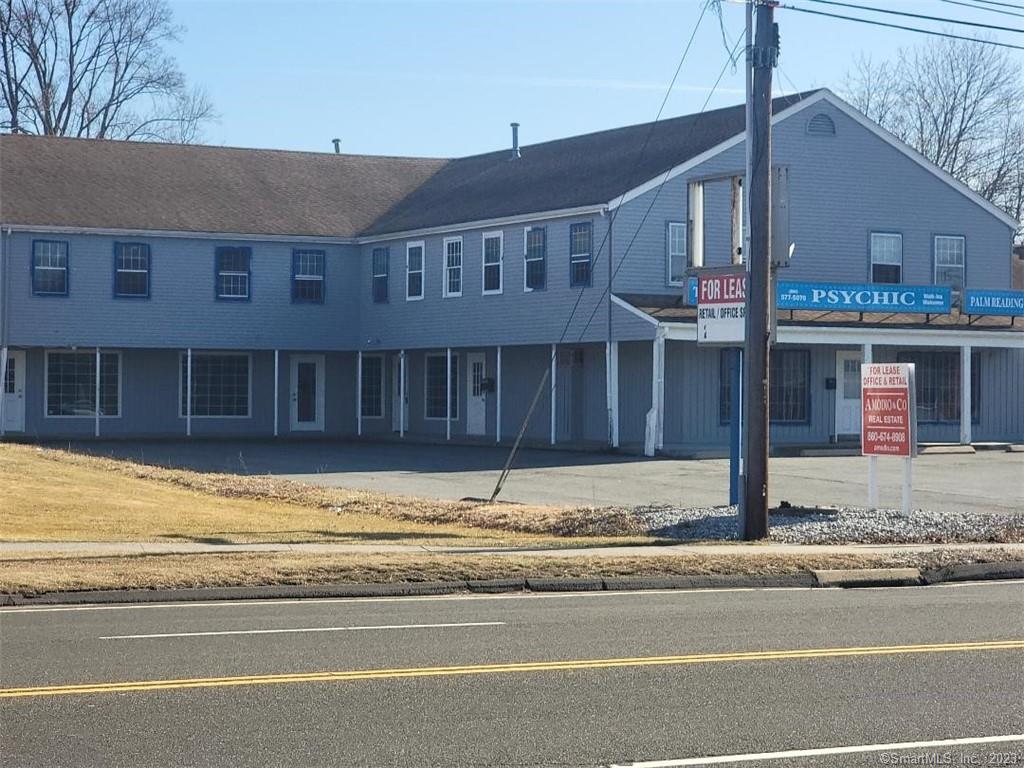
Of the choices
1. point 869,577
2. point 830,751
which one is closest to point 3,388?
point 869,577

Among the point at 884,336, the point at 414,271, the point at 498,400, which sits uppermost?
the point at 414,271

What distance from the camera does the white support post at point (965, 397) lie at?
126 ft

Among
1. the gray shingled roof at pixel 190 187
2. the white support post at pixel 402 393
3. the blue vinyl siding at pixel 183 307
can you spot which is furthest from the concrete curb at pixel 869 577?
the gray shingled roof at pixel 190 187

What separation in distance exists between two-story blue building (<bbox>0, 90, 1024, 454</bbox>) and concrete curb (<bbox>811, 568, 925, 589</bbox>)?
17573 mm

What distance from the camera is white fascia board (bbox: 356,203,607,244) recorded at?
123 ft

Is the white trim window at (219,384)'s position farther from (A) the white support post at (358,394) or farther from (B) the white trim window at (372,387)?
(B) the white trim window at (372,387)

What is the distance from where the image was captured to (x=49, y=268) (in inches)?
1665

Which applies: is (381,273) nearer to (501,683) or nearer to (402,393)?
(402,393)

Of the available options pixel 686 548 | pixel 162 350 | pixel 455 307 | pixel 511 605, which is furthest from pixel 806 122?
pixel 511 605

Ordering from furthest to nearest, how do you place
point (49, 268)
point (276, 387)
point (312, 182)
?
point (312, 182) < point (276, 387) < point (49, 268)

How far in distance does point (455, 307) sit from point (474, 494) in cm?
1617

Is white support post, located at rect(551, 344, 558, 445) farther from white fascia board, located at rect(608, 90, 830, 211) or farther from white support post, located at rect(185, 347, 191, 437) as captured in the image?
white support post, located at rect(185, 347, 191, 437)

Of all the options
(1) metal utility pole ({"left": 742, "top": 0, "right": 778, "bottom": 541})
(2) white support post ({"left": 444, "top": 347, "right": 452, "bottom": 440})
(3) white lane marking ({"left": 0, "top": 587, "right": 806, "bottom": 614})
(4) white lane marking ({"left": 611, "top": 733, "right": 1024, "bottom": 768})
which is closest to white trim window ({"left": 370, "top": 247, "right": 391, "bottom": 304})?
(2) white support post ({"left": 444, "top": 347, "right": 452, "bottom": 440})

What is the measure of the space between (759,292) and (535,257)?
65.5 feet
